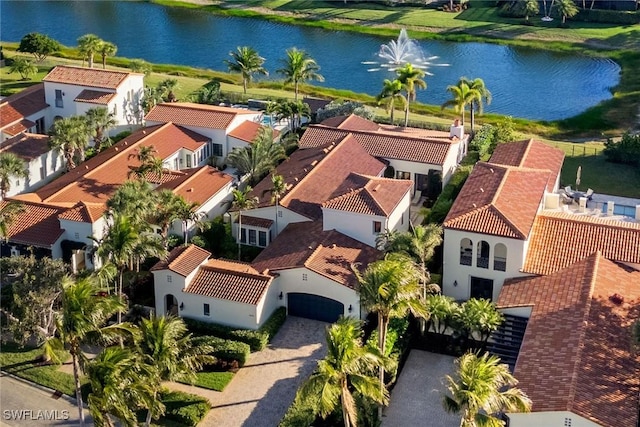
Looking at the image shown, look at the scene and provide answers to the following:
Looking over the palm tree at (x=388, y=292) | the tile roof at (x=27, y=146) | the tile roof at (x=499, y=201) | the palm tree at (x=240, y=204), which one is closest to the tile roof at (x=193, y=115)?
the tile roof at (x=27, y=146)

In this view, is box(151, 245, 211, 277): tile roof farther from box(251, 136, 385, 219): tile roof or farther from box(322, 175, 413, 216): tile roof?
box(322, 175, 413, 216): tile roof

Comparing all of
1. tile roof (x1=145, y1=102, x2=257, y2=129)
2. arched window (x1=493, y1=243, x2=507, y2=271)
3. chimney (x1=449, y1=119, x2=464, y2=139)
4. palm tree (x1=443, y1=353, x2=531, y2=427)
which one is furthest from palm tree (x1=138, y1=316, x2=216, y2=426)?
chimney (x1=449, y1=119, x2=464, y2=139)

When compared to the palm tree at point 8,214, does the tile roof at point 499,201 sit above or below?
above

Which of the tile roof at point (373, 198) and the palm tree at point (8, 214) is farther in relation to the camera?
the palm tree at point (8, 214)

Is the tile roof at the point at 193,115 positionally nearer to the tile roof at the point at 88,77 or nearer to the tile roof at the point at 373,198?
the tile roof at the point at 88,77

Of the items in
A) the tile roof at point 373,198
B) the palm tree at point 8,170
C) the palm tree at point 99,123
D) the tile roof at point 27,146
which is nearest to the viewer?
the tile roof at point 373,198

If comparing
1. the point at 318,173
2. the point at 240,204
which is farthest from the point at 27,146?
the point at 318,173

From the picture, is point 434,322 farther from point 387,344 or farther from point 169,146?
point 169,146
